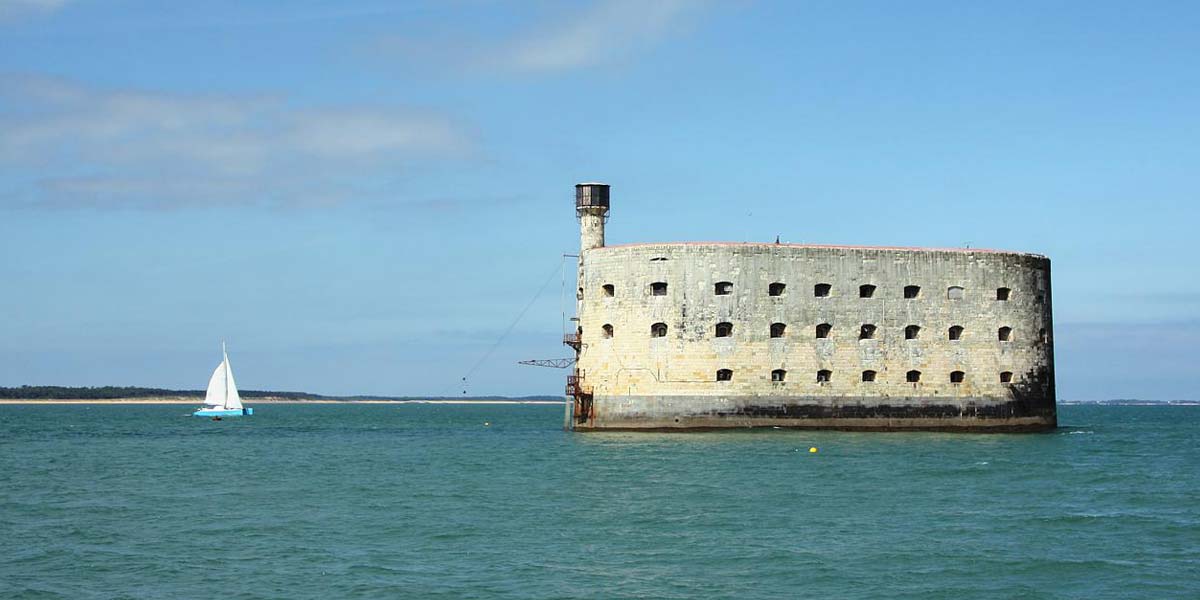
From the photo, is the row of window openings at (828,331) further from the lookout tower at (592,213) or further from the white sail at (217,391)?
the white sail at (217,391)

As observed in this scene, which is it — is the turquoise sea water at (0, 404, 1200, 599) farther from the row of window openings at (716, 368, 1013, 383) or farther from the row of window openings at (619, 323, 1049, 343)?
the row of window openings at (619, 323, 1049, 343)

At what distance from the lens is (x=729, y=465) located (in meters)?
29.6

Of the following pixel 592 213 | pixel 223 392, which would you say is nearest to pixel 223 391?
pixel 223 392

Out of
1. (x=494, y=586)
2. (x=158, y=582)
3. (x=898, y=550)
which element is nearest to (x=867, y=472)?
(x=898, y=550)

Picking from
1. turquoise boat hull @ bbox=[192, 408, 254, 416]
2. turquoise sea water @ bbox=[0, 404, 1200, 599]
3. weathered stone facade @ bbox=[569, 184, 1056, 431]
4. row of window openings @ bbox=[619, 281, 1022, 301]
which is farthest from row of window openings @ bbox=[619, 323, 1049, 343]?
turquoise boat hull @ bbox=[192, 408, 254, 416]

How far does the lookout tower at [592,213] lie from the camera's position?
42.1m

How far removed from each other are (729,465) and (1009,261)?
49.7ft

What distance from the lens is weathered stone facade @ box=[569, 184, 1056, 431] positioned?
38.5 metres

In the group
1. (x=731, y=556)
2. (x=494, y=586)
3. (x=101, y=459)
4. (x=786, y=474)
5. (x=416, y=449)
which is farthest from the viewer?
(x=416, y=449)

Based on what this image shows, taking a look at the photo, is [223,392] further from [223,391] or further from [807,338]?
[807,338]

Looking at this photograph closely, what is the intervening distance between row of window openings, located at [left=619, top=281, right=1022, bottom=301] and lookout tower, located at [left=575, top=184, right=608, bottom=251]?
9.16 feet

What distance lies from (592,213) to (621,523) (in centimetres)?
2192

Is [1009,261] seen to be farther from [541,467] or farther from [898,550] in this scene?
[898,550]

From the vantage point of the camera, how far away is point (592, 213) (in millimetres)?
42250
